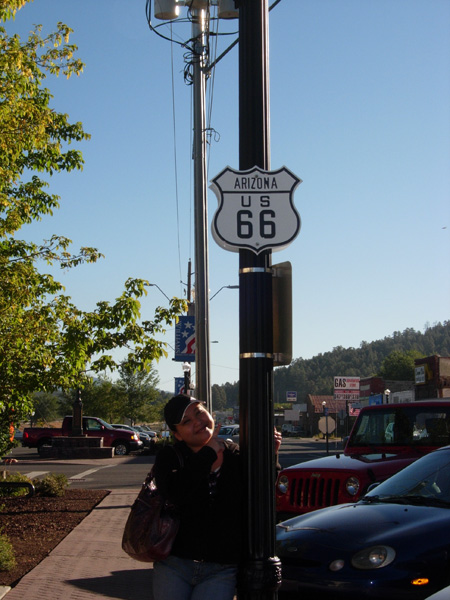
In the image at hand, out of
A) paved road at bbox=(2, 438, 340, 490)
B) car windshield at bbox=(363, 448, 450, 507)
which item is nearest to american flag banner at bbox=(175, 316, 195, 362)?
paved road at bbox=(2, 438, 340, 490)

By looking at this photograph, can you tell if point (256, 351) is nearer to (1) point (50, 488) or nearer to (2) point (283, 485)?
(2) point (283, 485)

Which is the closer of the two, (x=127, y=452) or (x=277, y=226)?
(x=277, y=226)

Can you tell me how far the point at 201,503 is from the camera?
11.9 feet

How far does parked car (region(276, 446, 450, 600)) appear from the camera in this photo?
4.91 meters

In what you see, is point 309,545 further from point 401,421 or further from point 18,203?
point 18,203

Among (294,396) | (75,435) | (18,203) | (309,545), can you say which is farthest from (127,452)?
(294,396)

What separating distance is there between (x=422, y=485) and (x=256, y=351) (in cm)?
299

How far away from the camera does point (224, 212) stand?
13.6ft

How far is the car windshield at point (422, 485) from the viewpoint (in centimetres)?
599

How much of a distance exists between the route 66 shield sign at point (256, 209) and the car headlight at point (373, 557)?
227 cm

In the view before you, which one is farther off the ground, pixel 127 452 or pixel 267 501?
pixel 267 501

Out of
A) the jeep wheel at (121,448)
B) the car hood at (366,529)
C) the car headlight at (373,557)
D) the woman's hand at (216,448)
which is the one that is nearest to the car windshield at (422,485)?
the car hood at (366,529)

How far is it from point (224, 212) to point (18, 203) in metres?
6.83

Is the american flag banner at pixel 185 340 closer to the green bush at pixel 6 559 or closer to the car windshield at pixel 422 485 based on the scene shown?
the green bush at pixel 6 559
